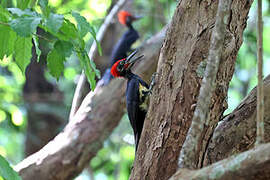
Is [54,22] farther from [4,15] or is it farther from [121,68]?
[121,68]

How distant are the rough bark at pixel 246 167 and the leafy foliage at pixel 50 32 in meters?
0.83

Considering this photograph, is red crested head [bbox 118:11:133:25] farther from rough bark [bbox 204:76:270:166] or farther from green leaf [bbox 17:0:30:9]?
green leaf [bbox 17:0:30:9]

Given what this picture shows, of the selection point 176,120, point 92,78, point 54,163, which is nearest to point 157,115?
point 176,120

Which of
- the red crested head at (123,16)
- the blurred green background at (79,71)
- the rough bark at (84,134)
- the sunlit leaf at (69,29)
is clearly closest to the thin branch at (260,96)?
the sunlit leaf at (69,29)

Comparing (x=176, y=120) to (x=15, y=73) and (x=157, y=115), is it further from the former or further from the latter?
(x=15, y=73)

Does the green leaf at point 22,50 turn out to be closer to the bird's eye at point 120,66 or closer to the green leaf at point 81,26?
the green leaf at point 81,26

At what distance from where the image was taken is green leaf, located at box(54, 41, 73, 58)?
5.74 ft

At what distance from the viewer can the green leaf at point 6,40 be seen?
1879mm

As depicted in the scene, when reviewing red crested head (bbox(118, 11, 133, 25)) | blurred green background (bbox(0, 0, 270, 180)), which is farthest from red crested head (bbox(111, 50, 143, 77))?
red crested head (bbox(118, 11, 133, 25))

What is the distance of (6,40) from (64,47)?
1.17 feet

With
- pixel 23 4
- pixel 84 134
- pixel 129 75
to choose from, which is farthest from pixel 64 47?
pixel 84 134

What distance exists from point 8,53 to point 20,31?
1.48 ft

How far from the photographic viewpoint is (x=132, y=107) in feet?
12.5

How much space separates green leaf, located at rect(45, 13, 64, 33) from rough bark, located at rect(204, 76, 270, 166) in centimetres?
125
